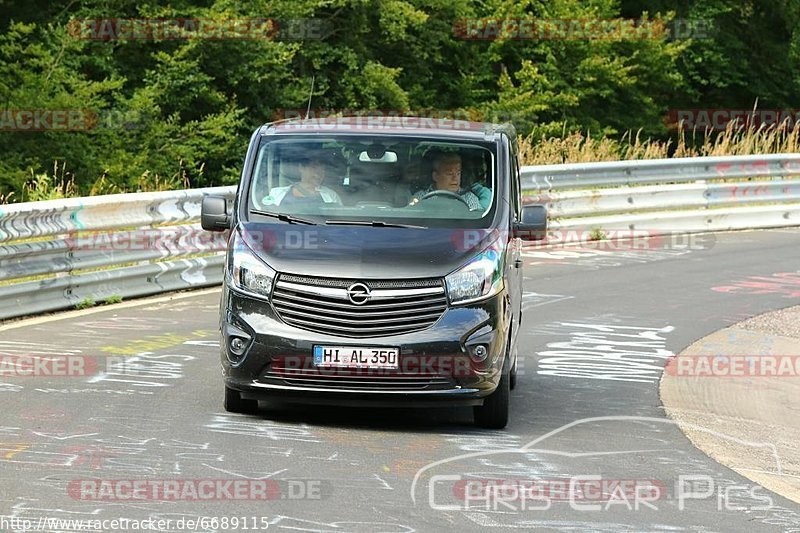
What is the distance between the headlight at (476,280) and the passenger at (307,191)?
1.12 metres

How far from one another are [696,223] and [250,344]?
1528cm

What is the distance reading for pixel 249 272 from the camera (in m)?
9.23

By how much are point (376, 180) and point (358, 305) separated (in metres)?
1.26

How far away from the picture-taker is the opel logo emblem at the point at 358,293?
9.01 meters

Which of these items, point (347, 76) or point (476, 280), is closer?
point (476, 280)

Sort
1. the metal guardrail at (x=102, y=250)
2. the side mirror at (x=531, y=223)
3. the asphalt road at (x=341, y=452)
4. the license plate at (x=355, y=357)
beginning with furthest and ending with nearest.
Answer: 1. the metal guardrail at (x=102, y=250)
2. the side mirror at (x=531, y=223)
3. the license plate at (x=355, y=357)
4. the asphalt road at (x=341, y=452)

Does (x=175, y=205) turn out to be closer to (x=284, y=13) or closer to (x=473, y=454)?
(x=473, y=454)

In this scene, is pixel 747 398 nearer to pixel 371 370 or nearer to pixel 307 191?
pixel 371 370

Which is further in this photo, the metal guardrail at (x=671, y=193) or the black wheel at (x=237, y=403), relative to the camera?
the metal guardrail at (x=671, y=193)

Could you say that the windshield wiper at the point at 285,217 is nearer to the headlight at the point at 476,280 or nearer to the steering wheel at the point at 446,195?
the steering wheel at the point at 446,195

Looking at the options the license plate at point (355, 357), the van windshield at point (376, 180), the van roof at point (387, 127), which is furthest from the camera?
the van roof at point (387, 127)

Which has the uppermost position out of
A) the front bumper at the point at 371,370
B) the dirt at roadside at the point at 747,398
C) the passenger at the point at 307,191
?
the passenger at the point at 307,191

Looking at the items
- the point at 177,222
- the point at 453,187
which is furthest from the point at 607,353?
the point at 177,222

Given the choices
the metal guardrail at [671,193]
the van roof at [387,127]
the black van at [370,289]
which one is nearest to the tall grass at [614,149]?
the metal guardrail at [671,193]
